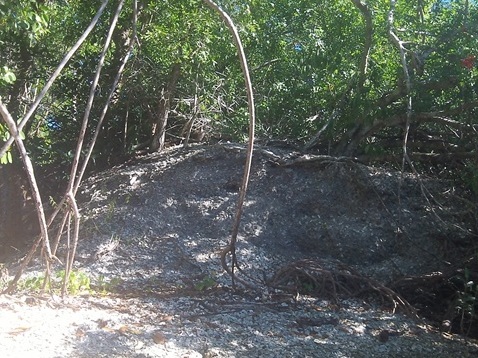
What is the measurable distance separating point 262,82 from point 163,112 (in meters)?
1.66

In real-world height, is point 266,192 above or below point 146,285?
above

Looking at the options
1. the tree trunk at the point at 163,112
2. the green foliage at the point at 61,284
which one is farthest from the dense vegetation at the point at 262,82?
the green foliage at the point at 61,284

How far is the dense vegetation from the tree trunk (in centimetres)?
2

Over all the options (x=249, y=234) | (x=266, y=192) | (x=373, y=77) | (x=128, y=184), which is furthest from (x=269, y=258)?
(x=373, y=77)

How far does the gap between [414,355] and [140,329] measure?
2.29 meters

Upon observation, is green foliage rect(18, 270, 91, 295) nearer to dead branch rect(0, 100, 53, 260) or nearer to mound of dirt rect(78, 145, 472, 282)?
dead branch rect(0, 100, 53, 260)

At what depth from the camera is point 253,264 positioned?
743 cm

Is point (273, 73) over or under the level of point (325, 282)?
over

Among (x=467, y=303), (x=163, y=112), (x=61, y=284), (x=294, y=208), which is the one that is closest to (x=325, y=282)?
(x=467, y=303)

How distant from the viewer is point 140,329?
5.37m

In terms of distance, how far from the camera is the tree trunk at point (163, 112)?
29.9 ft

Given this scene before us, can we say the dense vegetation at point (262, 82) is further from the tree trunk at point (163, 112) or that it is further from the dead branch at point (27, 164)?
the dead branch at point (27, 164)

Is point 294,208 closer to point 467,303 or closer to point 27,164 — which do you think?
point 467,303

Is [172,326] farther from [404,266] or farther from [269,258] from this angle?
[404,266]
